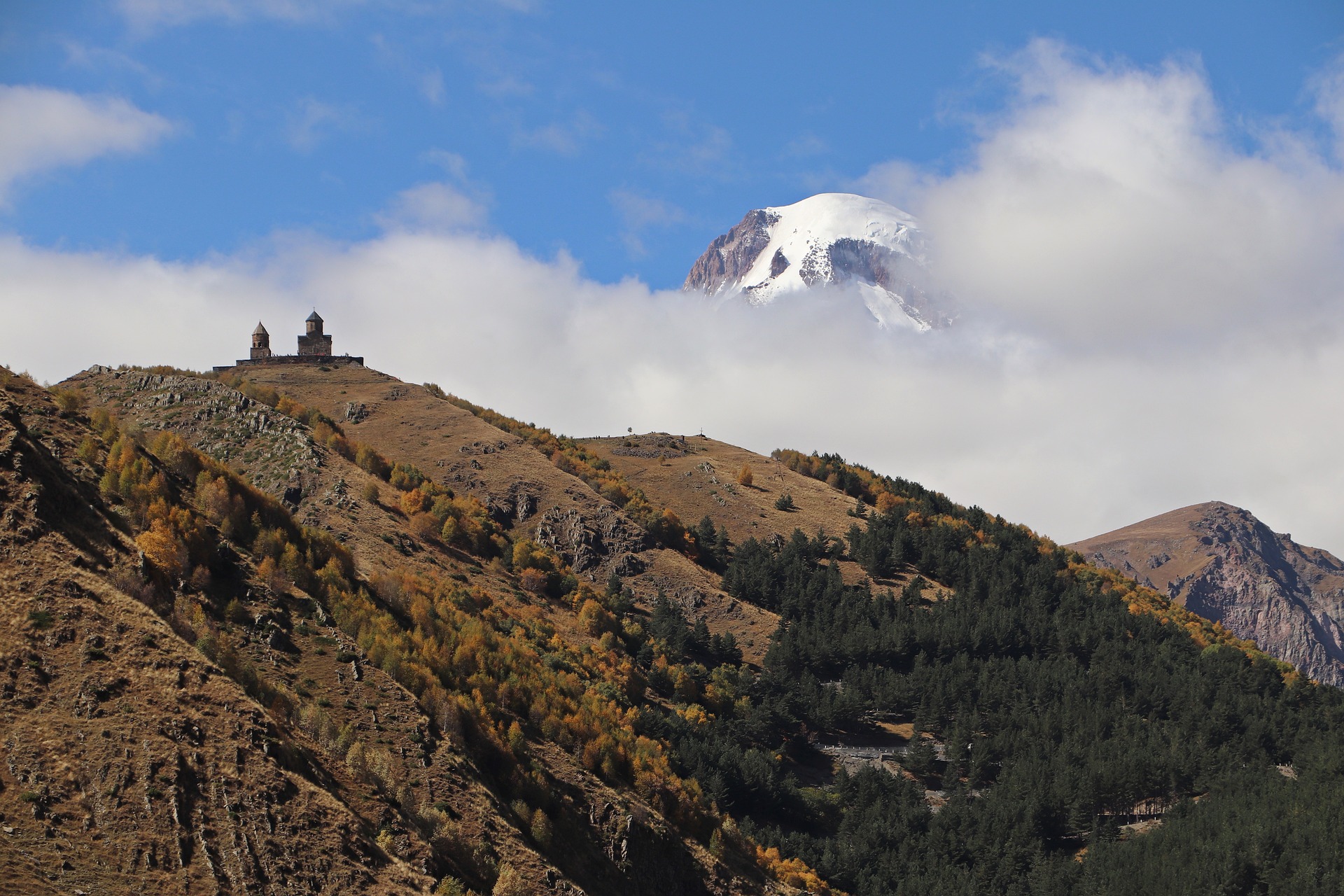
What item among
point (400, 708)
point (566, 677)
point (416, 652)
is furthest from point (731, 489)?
point (400, 708)

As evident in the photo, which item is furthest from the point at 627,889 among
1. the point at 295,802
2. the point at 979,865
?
the point at 979,865

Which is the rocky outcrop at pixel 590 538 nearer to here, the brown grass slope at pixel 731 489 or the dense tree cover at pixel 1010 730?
the dense tree cover at pixel 1010 730

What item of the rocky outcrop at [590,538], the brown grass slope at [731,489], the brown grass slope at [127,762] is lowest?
the brown grass slope at [127,762]

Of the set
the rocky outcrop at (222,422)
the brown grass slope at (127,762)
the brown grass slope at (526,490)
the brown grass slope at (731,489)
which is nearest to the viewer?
the brown grass slope at (127,762)

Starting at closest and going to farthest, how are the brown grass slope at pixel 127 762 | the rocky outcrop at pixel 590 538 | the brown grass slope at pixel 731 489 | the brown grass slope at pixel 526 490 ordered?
the brown grass slope at pixel 127 762, the rocky outcrop at pixel 590 538, the brown grass slope at pixel 526 490, the brown grass slope at pixel 731 489

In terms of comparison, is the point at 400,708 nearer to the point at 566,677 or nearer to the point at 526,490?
the point at 566,677

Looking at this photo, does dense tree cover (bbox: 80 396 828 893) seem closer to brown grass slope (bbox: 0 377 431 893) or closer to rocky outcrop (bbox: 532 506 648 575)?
brown grass slope (bbox: 0 377 431 893)

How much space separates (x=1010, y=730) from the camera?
116m

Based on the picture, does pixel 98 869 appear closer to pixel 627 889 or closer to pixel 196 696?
pixel 196 696

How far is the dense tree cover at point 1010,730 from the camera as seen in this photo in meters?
93.9

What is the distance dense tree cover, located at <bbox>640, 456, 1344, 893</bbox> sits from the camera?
93875 mm

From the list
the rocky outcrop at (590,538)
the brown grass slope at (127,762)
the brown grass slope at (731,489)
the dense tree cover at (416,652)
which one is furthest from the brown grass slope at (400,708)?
the brown grass slope at (731,489)

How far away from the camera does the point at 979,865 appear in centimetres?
9606

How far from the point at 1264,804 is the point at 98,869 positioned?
91851mm
